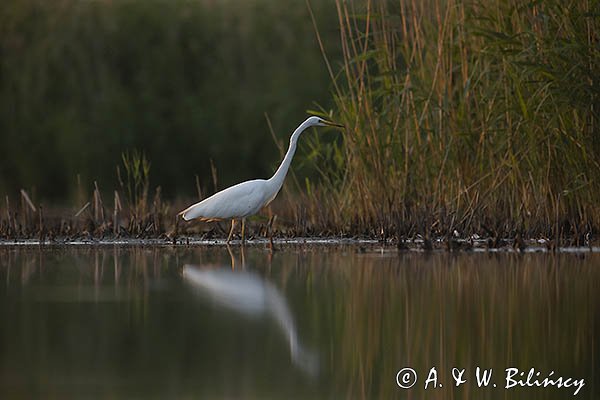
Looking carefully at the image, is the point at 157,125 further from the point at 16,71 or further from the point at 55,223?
the point at 55,223

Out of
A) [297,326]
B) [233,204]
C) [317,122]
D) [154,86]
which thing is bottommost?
[297,326]

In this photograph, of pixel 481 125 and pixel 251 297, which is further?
pixel 481 125

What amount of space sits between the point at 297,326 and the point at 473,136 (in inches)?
152

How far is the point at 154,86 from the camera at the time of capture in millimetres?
15070

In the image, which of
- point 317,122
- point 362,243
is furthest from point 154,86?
point 362,243

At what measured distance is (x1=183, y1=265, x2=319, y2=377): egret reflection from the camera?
3.88 metres

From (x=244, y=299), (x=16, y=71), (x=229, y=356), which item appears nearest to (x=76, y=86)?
(x=16, y=71)

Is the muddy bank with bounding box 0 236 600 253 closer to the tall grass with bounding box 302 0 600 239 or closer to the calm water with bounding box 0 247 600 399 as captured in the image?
the tall grass with bounding box 302 0 600 239

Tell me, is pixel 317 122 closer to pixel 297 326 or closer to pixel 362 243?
pixel 362 243

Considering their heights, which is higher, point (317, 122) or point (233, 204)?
point (317, 122)

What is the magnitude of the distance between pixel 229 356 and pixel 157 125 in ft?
35.6

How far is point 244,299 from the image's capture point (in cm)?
527

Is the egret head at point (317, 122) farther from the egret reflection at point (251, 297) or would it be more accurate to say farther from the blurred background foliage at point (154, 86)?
the blurred background foliage at point (154, 86)

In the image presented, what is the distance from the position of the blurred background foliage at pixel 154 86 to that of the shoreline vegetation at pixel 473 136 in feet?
17.7
